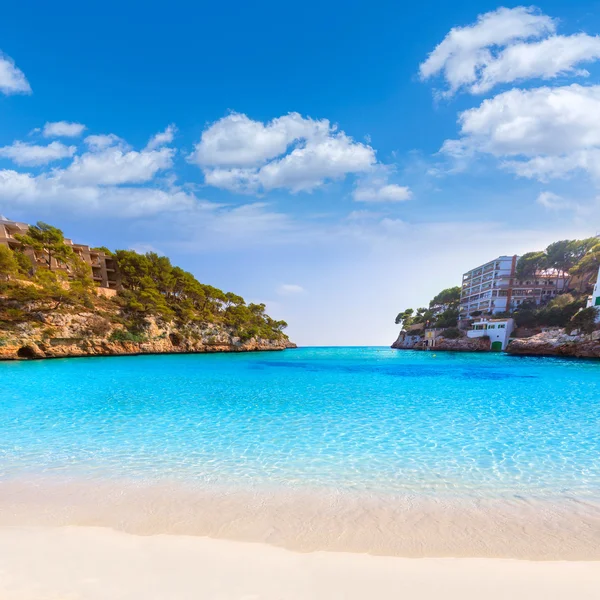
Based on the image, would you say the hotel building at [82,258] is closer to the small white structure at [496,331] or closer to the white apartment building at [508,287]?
the small white structure at [496,331]

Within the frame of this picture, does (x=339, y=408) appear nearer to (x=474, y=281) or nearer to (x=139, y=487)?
(x=139, y=487)

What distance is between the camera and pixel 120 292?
53.2 meters

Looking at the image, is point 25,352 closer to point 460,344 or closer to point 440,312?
point 460,344

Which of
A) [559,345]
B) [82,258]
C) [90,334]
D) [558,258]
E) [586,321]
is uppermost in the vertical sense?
[558,258]

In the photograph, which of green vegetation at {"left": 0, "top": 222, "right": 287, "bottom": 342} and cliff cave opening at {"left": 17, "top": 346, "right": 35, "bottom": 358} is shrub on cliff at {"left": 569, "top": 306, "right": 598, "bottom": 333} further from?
cliff cave opening at {"left": 17, "top": 346, "right": 35, "bottom": 358}

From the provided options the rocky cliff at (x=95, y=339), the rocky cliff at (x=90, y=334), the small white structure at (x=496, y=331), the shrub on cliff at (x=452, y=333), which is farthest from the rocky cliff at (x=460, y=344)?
the rocky cliff at (x=90, y=334)

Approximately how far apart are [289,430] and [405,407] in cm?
555

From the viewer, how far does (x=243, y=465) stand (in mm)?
6672

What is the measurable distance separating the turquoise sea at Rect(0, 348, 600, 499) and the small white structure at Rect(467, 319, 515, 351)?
5586cm

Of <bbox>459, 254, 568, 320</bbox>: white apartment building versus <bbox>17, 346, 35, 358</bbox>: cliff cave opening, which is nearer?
<bbox>17, 346, 35, 358</bbox>: cliff cave opening

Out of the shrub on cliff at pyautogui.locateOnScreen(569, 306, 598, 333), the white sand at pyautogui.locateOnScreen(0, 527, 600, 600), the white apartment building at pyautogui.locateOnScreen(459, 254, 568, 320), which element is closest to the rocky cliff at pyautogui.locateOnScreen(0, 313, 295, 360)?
the white sand at pyautogui.locateOnScreen(0, 527, 600, 600)

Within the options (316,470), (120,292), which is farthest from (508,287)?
(316,470)

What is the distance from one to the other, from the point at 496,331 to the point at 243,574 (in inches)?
2940

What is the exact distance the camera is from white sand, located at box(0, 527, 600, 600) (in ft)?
9.48
